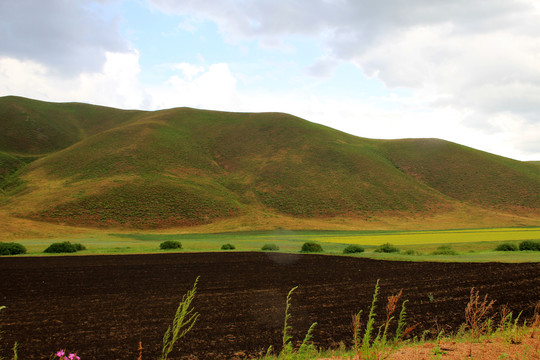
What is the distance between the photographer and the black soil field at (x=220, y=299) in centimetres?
973

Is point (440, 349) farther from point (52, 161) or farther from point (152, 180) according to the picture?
point (52, 161)

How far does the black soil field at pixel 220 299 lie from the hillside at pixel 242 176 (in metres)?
49.2

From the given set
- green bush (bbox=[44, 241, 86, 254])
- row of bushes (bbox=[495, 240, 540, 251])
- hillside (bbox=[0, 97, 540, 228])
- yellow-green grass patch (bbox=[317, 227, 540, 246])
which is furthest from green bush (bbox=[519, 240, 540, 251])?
hillside (bbox=[0, 97, 540, 228])

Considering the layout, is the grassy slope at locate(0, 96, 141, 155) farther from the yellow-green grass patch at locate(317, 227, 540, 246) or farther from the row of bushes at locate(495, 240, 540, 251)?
the row of bushes at locate(495, 240, 540, 251)

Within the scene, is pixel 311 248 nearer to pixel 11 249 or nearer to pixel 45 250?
pixel 45 250

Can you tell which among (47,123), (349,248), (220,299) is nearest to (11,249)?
(220,299)

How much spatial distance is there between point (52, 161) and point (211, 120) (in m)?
60.3

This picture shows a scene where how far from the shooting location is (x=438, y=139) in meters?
140

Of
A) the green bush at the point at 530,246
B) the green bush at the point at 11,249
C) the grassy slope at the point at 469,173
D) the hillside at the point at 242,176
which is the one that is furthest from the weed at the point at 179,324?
the grassy slope at the point at 469,173

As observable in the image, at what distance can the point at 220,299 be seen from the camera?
Result: 14953 mm

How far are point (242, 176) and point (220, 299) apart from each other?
9127 centimetres

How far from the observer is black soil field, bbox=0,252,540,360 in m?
9.73

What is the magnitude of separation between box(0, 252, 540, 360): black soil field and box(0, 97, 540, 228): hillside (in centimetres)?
4924

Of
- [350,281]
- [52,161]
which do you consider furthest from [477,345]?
[52,161]
